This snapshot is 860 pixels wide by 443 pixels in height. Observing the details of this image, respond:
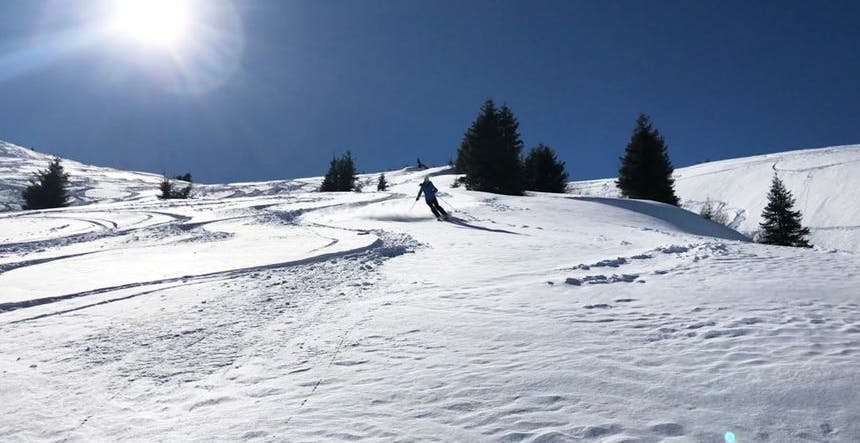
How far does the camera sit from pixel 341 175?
2121 inches

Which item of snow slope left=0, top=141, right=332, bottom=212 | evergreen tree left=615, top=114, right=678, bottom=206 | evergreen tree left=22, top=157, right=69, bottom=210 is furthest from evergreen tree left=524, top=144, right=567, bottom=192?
evergreen tree left=22, top=157, right=69, bottom=210

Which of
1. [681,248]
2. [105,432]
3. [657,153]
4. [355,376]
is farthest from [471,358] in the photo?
[657,153]

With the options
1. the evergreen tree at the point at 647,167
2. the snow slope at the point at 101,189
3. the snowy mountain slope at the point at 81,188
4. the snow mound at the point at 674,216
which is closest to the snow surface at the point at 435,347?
the snow mound at the point at 674,216

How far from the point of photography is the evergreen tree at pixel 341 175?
53750mm

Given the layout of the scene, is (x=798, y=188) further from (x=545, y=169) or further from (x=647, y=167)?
(x=545, y=169)

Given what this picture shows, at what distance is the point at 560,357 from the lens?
426cm

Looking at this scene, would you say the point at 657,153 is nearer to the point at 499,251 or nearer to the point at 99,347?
the point at 499,251

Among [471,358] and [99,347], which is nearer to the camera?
[471,358]

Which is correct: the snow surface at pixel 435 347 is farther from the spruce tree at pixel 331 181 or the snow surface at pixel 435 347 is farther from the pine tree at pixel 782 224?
the spruce tree at pixel 331 181

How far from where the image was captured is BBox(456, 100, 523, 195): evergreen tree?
35.1m

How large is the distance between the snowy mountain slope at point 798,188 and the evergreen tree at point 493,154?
70.0ft

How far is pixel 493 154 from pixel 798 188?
33946 millimetres

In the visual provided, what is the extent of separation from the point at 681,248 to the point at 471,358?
7.92m

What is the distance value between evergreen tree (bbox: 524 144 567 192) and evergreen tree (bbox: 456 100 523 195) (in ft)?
25.2
